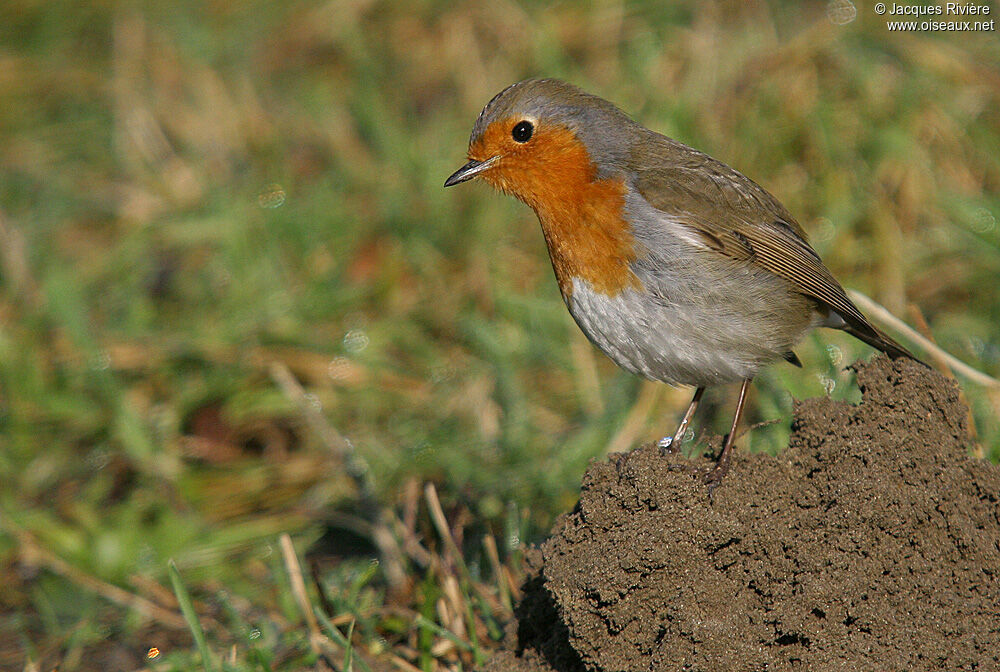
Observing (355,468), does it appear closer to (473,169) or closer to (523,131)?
(473,169)

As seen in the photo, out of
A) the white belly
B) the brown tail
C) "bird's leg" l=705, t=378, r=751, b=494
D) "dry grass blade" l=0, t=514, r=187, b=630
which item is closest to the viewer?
"bird's leg" l=705, t=378, r=751, b=494

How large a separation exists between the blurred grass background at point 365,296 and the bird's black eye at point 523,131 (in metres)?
1.24

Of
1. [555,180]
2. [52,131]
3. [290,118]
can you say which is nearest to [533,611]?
[555,180]

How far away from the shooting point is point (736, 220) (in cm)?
344

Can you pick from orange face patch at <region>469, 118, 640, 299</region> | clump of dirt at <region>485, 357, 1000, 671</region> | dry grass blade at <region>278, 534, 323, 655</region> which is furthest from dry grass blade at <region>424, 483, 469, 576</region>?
orange face patch at <region>469, 118, 640, 299</region>

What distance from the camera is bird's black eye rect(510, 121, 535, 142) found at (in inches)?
139

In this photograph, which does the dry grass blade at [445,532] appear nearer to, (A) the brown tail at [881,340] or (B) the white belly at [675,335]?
(B) the white belly at [675,335]

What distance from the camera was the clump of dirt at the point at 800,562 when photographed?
8.66ft

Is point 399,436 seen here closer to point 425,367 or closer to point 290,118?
point 425,367

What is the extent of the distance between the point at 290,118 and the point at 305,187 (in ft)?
2.92

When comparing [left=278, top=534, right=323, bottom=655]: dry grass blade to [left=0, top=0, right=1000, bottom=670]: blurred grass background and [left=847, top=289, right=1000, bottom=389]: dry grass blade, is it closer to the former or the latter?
[left=0, top=0, right=1000, bottom=670]: blurred grass background

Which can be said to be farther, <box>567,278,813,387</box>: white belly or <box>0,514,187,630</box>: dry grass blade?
<box>0,514,187,630</box>: dry grass blade

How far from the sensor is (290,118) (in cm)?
705

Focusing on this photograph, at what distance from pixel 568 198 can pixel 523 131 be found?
0.30 m
